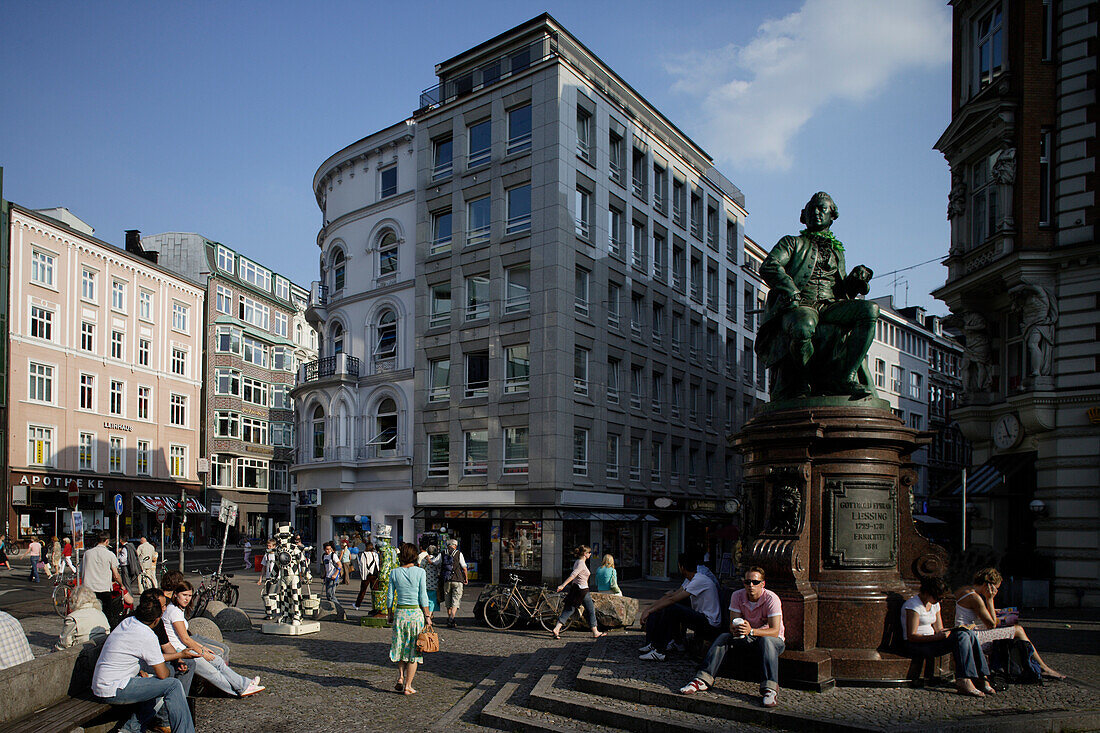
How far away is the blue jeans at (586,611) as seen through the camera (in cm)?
1563

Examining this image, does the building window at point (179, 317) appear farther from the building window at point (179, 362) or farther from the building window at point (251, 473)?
the building window at point (251, 473)

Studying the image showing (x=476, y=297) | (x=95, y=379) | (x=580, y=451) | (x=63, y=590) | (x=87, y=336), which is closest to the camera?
(x=63, y=590)

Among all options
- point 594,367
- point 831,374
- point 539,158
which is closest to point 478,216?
point 539,158

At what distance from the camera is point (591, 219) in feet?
116

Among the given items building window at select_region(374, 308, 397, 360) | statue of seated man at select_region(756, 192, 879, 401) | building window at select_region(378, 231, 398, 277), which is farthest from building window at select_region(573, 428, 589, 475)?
statue of seated man at select_region(756, 192, 879, 401)

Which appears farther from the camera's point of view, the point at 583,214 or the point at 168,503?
the point at 168,503

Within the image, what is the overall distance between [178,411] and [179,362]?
313 cm

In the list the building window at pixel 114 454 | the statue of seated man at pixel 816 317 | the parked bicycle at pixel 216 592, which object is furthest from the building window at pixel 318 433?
the statue of seated man at pixel 816 317

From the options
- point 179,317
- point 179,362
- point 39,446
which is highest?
point 179,317

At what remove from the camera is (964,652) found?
8.91m

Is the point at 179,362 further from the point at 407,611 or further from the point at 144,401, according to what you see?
the point at 407,611

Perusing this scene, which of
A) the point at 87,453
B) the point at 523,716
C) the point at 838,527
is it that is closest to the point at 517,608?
the point at 523,716

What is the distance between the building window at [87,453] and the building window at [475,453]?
24.6 m

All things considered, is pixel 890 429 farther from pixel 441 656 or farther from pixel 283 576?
pixel 283 576
